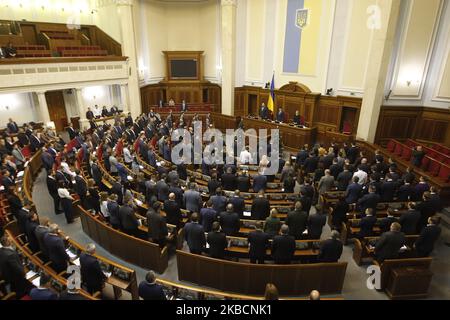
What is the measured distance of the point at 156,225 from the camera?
5.63 metres

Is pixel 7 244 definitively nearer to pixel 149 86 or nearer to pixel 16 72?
pixel 16 72

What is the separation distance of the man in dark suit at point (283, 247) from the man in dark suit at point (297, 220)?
75 cm

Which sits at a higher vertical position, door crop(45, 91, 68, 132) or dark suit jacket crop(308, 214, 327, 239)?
door crop(45, 91, 68, 132)

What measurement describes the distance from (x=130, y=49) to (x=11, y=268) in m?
14.8

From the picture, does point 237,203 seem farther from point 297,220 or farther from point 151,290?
point 151,290

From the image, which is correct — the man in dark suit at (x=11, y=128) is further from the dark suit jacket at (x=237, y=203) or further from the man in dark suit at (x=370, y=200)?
the man in dark suit at (x=370, y=200)

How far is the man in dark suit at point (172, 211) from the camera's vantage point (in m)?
6.17

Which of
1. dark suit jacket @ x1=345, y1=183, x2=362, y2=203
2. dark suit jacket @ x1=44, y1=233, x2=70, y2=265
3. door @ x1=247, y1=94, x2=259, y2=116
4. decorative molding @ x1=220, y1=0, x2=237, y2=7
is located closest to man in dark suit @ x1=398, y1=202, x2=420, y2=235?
dark suit jacket @ x1=345, y1=183, x2=362, y2=203

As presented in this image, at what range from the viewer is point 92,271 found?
4.28 m

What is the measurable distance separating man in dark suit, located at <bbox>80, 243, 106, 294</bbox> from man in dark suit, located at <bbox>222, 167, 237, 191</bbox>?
406 centimetres

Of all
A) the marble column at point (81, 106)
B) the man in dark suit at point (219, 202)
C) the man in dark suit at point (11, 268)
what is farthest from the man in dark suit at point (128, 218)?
the marble column at point (81, 106)

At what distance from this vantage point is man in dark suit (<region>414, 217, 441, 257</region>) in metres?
5.37

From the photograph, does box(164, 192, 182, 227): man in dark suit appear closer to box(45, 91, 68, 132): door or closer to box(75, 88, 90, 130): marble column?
box(75, 88, 90, 130): marble column

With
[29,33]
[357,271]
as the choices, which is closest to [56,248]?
[357,271]
